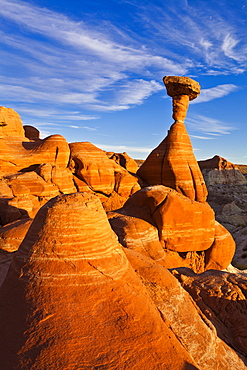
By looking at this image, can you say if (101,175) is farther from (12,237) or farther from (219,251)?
(12,237)

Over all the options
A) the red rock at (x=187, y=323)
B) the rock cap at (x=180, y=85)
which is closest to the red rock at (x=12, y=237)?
the red rock at (x=187, y=323)

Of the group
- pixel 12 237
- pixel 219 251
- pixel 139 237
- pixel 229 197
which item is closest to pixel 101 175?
pixel 219 251

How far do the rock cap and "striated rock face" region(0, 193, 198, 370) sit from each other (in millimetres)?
18705

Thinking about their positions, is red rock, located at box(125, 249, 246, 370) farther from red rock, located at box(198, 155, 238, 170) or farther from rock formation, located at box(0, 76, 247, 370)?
red rock, located at box(198, 155, 238, 170)

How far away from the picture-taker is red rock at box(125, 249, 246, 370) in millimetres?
4199

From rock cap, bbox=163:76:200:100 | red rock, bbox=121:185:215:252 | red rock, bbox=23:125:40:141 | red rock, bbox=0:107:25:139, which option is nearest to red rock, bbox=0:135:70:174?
red rock, bbox=0:107:25:139

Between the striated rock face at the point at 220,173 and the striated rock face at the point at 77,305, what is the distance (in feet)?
164

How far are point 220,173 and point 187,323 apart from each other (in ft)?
173

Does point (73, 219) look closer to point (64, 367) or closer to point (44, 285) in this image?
point (44, 285)

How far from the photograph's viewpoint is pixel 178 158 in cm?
1998

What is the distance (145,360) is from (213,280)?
389cm

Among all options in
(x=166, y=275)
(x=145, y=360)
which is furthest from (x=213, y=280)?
(x=145, y=360)

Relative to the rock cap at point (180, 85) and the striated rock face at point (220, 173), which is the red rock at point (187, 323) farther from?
the striated rock face at point (220, 173)

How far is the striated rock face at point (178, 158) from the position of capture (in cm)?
1967
